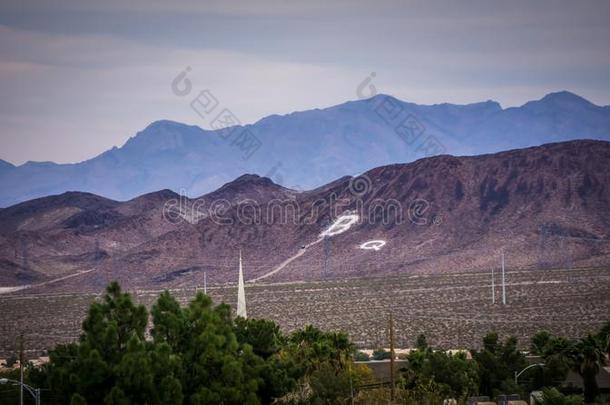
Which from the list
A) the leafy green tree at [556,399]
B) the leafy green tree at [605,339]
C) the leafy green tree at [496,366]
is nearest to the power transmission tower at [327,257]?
the leafy green tree at [496,366]

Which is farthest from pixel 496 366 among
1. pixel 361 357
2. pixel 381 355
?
pixel 381 355

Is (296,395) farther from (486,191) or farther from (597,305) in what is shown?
(486,191)

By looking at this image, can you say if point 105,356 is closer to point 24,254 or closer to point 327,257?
point 327,257

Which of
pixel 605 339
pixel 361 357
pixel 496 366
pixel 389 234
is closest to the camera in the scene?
pixel 605 339

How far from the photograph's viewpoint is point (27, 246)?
181875mm

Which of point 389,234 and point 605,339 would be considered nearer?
point 605,339

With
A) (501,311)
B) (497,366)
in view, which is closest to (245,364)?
(497,366)

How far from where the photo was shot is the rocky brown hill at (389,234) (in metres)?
149

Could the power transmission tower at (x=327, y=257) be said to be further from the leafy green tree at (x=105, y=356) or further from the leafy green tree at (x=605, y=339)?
the leafy green tree at (x=105, y=356)

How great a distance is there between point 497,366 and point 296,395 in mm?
9155

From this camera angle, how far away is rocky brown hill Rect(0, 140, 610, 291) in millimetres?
148875

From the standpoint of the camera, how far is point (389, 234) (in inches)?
6457

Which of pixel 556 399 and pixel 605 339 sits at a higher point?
pixel 605 339

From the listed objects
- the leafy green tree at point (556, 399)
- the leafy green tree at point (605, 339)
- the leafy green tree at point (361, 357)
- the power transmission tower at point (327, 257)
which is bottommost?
the leafy green tree at point (361, 357)
